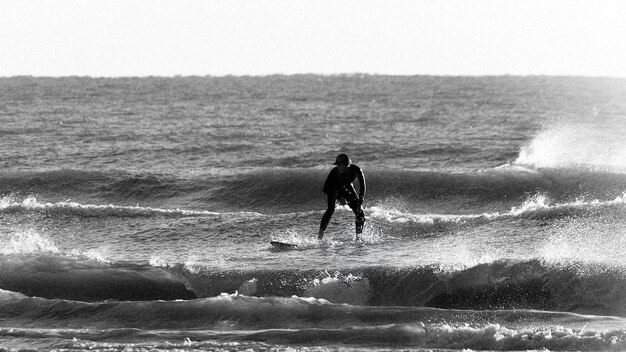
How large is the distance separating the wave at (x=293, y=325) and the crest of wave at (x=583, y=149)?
12664 mm

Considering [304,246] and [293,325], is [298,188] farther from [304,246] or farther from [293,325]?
[293,325]

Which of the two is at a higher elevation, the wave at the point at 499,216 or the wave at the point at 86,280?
the wave at the point at 499,216

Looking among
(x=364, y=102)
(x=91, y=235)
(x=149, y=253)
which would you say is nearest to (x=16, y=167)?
(x=91, y=235)

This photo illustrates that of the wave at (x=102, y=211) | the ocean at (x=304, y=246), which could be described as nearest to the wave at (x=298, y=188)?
the ocean at (x=304, y=246)

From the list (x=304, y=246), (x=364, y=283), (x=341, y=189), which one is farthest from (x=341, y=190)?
(x=364, y=283)

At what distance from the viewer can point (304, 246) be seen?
14555mm

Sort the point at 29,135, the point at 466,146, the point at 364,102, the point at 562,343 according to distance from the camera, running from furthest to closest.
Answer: the point at 364,102 → the point at 29,135 → the point at 466,146 → the point at 562,343

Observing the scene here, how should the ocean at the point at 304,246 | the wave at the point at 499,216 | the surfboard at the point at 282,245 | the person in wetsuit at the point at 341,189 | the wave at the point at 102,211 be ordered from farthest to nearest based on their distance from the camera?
the wave at the point at 102,211, the wave at the point at 499,216, the person in wetsuit at the point at 341,189, the surfboard at the point at 282,245, the ocean at the point at 304,246

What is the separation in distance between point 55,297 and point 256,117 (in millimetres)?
33091

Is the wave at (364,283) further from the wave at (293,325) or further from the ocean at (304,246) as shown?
the wave at (293,325)

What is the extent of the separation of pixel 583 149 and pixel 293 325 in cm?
2011

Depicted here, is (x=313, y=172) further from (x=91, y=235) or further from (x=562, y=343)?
(x=562, y=343)

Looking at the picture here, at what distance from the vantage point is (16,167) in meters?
26.1

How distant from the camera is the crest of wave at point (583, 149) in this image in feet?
75.9
